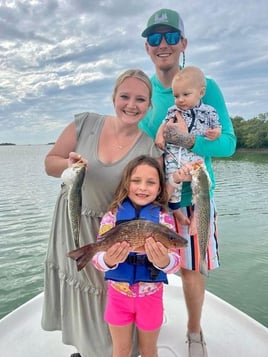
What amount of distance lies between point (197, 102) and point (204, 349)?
7.51 ft

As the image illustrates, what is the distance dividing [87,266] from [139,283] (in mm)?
579

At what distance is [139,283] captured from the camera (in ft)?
8.71

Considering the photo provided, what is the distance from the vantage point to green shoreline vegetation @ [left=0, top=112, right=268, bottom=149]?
72.3 meters

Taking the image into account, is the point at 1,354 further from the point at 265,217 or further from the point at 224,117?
the point at 265,217

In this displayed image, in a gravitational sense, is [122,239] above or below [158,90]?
below

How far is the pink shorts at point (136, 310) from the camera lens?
266 cm

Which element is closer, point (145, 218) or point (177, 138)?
point (145, 218)

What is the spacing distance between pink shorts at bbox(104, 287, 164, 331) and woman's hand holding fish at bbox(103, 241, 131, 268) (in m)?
0.36

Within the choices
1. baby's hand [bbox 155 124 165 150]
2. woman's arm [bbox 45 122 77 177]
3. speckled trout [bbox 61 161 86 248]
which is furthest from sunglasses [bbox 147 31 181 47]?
Result: speckled trout [bbox 61 161 86 248]

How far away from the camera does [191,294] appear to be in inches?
128

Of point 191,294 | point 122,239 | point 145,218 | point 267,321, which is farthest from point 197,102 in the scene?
point 267,321

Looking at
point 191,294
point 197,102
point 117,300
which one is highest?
point 197,102

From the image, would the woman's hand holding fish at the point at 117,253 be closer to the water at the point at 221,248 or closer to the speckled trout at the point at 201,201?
the speckled trout at the point at 201,201

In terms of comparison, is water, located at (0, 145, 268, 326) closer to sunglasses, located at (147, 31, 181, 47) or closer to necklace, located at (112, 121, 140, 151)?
necklace, located at (112, 121, 140, 151)
